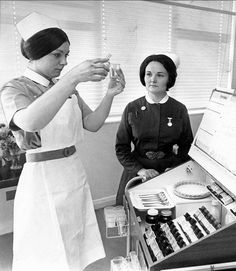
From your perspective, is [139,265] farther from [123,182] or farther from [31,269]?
[123,182]

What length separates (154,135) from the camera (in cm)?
164

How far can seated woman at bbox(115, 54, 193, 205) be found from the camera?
1.64 meters

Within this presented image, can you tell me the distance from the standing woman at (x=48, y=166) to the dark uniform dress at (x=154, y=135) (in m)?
0.45

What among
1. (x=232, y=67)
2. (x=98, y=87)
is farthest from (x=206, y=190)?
(x=232, y=67)

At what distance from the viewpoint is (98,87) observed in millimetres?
2463

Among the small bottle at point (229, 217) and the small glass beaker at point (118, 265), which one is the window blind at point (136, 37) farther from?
the small bottle at point (229, 217)

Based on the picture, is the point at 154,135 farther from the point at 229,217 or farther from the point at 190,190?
the point at 229,217

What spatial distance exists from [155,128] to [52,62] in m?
0.77

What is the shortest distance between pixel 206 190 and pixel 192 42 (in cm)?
196

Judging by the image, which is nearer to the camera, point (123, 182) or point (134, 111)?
point (134, 111)

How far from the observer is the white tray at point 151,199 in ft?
3.95

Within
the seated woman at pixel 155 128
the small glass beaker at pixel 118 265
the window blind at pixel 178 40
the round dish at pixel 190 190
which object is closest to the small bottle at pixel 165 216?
the round dish at pixel 190 190

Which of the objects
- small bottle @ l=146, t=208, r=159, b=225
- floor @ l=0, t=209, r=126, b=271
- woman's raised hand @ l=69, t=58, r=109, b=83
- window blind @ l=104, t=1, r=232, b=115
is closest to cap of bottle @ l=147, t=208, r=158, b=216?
small bottle @ l=146, t=208, r=159, b=225

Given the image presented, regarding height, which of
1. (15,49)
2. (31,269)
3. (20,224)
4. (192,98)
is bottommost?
(31,269)
